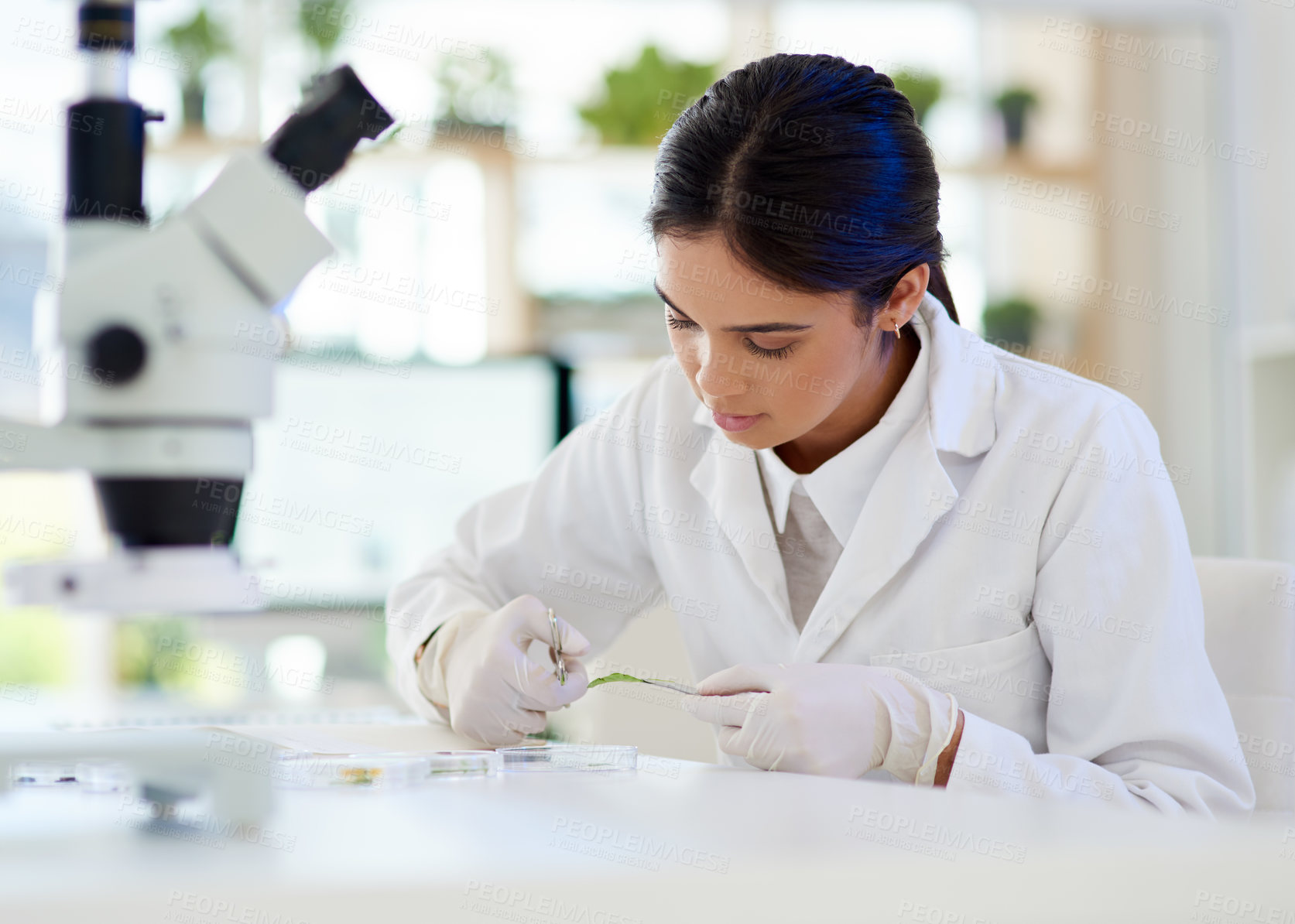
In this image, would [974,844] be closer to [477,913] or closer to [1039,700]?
[477,913]

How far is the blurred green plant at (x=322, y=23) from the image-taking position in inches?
124

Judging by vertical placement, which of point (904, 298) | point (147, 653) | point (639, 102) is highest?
point (639, 102)

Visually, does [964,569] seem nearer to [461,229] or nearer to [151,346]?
[151,346]

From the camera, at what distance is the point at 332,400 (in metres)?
3.18

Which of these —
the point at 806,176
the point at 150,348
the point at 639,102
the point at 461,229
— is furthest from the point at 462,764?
the point at 639,102

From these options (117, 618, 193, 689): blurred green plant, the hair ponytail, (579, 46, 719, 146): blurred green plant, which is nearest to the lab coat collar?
the hair ponytail

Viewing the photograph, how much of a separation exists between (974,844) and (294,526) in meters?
2.80

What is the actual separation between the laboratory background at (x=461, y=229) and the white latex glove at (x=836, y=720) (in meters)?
2.12

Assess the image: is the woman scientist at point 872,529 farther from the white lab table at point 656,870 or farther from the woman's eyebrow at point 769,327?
the white lab table at point 656,870

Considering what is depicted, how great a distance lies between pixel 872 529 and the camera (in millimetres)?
1205

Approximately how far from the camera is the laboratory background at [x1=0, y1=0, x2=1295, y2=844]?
308 cm

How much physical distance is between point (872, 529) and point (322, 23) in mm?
2559

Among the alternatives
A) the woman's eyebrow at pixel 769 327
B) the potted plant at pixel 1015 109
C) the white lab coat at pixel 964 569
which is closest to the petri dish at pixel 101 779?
the white lab coat at pixel 964 569

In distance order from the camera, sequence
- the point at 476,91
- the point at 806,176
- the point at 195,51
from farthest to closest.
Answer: the point at 476,91 → the point at 195,51 → the point at 806,176
